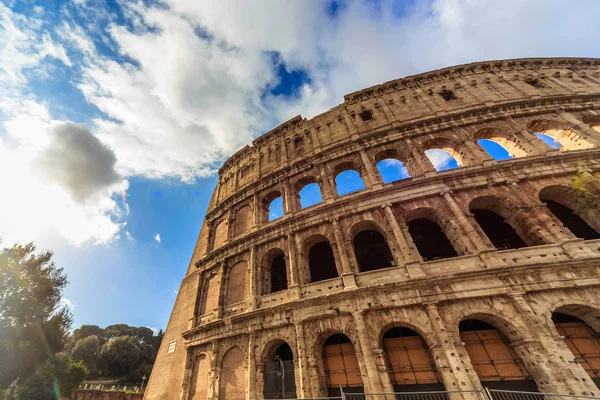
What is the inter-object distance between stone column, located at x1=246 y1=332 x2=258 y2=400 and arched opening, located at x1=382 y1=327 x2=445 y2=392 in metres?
5.39

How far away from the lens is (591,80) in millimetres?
15867

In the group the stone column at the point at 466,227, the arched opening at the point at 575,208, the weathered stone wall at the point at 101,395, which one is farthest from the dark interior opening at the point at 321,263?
the weathered stone wall at the point at 101,395

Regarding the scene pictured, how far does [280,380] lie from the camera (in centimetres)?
939

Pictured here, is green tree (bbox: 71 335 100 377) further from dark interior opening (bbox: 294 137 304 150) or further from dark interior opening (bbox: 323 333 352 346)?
dark interior opening (bbox: 294 137 304 150)

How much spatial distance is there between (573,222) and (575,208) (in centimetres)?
106

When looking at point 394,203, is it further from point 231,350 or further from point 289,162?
point 231,350

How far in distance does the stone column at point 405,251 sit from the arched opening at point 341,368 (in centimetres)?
390

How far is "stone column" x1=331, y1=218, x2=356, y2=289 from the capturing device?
9508 mm

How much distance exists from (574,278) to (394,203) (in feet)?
19.9

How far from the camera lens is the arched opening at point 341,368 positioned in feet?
28.2

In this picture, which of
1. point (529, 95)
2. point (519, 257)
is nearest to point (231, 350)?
point (519, 257)

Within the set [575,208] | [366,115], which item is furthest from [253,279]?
[575,208]

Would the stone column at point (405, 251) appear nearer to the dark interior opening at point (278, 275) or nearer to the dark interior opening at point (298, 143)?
the dark interior opening at point (278, 275)

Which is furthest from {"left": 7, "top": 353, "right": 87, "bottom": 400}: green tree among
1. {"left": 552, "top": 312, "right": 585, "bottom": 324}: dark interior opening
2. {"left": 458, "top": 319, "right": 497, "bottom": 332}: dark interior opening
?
{"left": 552, "top": 312, "right": 585, "bottom": 324}: dark interior opening
